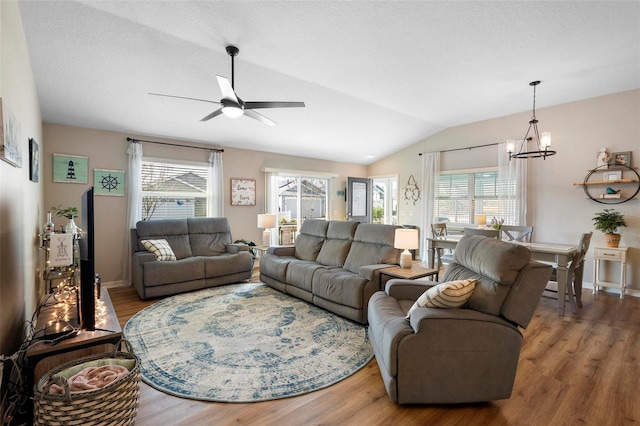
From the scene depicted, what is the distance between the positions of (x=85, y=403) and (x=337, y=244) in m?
3.22

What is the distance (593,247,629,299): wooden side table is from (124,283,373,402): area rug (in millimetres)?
3773

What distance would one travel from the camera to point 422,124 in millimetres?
6121

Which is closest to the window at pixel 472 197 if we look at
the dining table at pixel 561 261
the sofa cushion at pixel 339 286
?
the dining table at pixel 561 261

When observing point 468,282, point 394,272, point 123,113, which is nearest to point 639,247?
point 394,272

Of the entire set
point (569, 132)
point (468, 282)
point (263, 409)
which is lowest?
point (263, 409)

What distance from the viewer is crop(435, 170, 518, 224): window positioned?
5562 millimetres

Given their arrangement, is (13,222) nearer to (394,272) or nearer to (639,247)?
(394,272)

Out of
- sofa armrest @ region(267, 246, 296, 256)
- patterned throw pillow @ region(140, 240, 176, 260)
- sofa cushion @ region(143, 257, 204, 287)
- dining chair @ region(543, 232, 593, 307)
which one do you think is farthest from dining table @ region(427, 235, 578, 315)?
patterned throw pillow @ region(140, 240, 176, 260)

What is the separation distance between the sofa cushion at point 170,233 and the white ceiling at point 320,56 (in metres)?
1.51

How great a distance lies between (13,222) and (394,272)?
9.80 ft

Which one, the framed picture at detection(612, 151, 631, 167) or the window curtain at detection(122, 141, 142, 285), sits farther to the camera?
the window curtain at detection(122, 141, 142, 285)

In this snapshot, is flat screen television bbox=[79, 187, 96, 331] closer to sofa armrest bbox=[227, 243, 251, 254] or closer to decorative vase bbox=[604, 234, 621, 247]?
sofa armrest bbox=[227, 243, 251, 254]

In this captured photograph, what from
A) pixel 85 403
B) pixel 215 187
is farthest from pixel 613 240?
pixel 215 187

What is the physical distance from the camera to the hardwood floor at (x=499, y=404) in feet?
5.93
